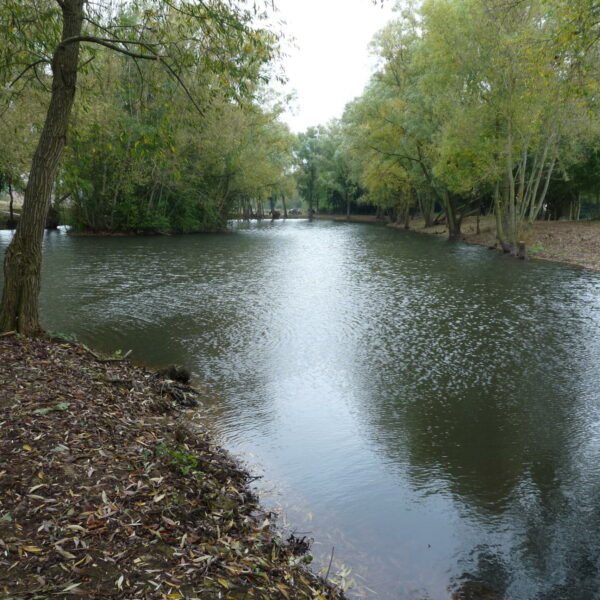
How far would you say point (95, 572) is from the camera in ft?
12.0

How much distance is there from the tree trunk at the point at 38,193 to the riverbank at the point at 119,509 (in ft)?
5.82

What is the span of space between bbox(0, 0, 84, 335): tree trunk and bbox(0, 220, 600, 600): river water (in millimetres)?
3018

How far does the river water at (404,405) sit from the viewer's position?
5.43 meters

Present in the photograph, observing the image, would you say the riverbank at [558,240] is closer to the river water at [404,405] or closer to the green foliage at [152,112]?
the river water at [404,405]

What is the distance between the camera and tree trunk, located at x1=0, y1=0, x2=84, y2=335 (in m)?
8.55

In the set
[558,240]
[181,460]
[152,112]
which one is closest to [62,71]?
[181,460]

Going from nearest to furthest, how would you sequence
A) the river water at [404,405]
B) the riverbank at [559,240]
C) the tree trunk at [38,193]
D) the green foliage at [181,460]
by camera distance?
the river water at [404,405] < the green foliage at [181,460] < the tree trunk at [38,193] < the riverbank at [559,240]

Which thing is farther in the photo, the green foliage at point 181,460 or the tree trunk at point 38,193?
the tree trunk at point 38,193

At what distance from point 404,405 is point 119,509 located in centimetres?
590

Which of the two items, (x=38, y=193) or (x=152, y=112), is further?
(x=152, y=112)

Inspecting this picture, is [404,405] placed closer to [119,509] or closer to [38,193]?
[119,509]

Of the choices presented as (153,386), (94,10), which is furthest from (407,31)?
(153,386)

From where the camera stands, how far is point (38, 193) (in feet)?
28.9

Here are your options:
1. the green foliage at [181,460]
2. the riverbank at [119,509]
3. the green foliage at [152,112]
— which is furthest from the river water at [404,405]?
the green foliage at [152,112]
